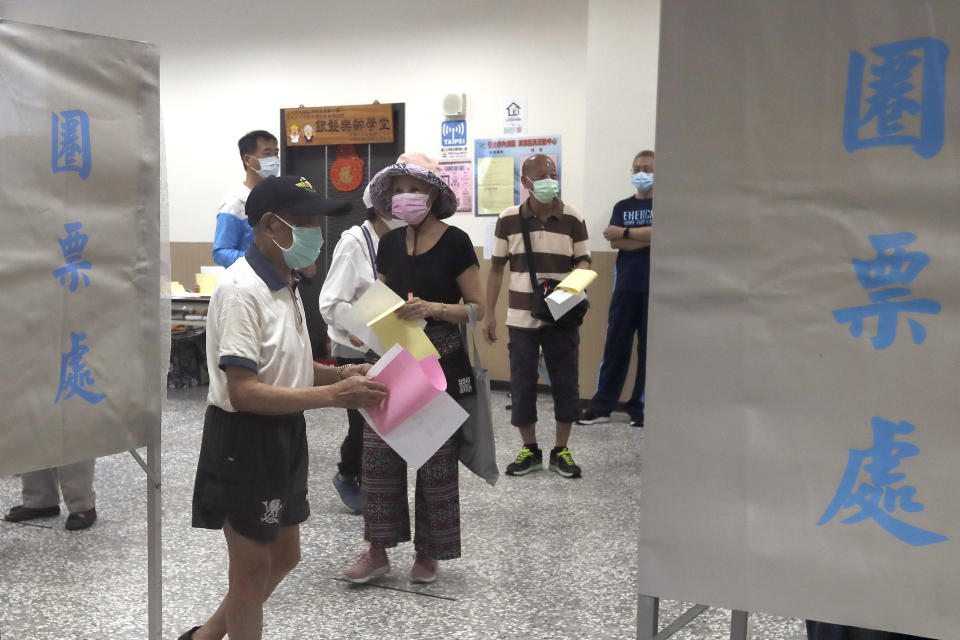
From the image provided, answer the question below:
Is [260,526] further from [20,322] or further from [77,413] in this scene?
[20,322]

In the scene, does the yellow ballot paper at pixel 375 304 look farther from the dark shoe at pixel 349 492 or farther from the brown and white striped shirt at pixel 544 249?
the brown and white striped shirt at pixel 544 249

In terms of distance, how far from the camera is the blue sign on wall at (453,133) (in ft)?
19.8

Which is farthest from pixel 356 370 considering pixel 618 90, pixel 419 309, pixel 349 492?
pixel 618 90

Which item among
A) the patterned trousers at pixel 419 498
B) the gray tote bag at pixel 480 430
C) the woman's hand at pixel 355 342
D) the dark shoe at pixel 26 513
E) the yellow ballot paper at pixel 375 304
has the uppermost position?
the yellow ballot paper at pixel 375 304

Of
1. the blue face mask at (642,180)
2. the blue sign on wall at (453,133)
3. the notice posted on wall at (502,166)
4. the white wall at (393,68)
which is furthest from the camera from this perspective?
the blue sign on wall at (453,133)

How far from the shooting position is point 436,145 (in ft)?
20.1

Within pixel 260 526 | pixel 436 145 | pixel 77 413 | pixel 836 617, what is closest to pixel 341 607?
pixel 260 526

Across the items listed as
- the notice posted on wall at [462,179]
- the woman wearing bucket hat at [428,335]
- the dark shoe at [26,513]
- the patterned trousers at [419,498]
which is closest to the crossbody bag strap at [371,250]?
the woman wearing bucket hat at [428,335]

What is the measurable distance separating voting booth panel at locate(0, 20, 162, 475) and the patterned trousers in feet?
2.89

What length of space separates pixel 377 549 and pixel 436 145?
13.6 feet

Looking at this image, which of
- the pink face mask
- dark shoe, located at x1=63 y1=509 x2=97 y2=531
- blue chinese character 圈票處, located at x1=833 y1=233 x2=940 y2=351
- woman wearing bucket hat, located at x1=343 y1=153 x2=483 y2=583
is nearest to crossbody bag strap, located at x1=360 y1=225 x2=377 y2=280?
woman wearing bucket hat, located at x1=343 y1=153 x2=483 y2=583

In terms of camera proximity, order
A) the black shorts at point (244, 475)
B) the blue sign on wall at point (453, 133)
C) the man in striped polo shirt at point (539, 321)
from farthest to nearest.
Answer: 1. the blue sign on wall at point (453, 133)
2. the man in striped polo shirt at point (539, 321)
3. the black shorts at point (244, 475)

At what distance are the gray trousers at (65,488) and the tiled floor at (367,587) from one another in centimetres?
9

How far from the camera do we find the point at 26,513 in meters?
3.15
